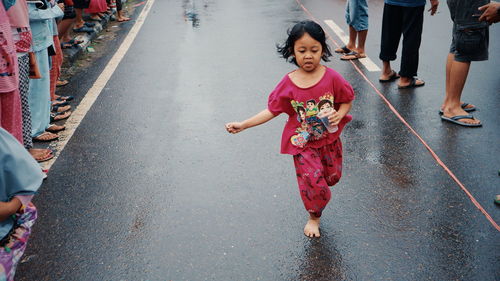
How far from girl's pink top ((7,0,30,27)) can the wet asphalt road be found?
1.19 metres

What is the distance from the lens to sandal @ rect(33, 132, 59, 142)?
460 centimetres

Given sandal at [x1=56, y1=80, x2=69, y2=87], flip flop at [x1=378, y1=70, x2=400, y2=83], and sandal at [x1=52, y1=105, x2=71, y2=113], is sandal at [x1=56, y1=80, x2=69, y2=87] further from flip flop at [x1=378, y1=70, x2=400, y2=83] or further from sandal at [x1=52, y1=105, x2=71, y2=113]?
flip flop at [x1=378, y1=70, x2=400, y2=83]

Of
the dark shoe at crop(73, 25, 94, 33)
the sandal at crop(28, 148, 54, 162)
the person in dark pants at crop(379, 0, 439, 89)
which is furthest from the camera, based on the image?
the dark shoe at crop(73, 25, 94, 33)

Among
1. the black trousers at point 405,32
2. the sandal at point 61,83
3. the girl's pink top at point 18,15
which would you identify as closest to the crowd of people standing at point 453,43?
the black trousers at point 405,32

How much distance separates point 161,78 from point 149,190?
114 inches

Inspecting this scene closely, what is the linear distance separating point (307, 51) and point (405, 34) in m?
3.24

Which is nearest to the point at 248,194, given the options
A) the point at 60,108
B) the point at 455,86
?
the point at 455,86

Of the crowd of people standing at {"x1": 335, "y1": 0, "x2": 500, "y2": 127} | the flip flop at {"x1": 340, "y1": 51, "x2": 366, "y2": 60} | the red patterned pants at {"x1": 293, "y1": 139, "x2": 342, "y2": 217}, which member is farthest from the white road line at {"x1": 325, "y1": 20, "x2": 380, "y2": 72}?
the red patterned pants at {"x1": 293, "y1": 139, "x2": 342, "y2": 217}

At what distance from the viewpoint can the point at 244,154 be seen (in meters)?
4.25

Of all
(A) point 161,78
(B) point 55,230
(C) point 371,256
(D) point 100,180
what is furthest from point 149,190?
(A) point 161,78

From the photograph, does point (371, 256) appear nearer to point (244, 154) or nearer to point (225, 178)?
point (225, 178)

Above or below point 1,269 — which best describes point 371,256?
below

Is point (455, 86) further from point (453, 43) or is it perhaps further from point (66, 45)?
point (66, 45)

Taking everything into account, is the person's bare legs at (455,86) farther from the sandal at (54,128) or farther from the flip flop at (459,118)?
the sandal at (54,128)
